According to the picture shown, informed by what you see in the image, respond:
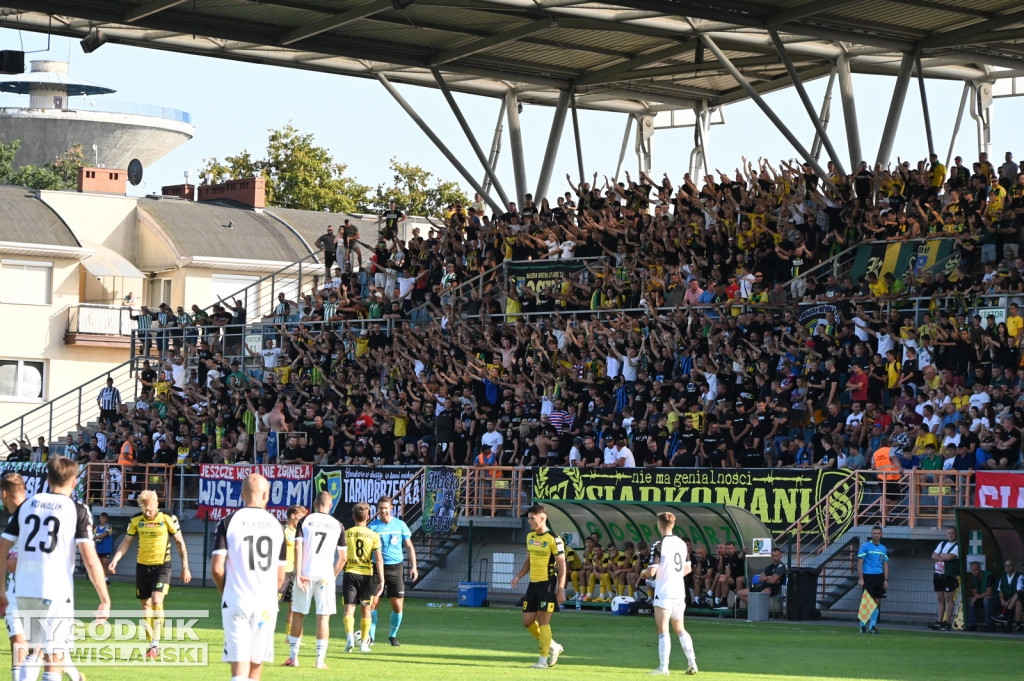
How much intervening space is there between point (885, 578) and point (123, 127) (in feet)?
196

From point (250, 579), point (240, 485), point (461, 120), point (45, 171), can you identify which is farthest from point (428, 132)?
point (45, 171)

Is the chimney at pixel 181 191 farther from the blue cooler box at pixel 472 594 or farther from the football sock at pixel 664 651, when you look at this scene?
the football sock at pixel 664 651

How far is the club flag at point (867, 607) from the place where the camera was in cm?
2341

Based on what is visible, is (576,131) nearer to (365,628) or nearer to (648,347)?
(648,347)

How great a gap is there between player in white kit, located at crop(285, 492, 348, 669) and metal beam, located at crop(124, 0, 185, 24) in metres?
17.5

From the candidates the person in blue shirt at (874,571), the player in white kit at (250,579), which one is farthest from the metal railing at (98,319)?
the player in white kit at (250,579)

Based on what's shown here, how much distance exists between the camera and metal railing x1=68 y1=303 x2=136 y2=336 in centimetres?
5500

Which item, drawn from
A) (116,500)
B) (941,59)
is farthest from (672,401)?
(116,500)

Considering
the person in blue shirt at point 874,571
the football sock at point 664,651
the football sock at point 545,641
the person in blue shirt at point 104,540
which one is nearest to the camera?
the football sock at point 664,651

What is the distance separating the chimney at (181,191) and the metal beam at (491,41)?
2941 cm

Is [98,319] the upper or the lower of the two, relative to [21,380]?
upper

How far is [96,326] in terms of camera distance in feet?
181

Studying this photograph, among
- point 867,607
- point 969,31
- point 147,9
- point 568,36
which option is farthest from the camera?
point 568,36

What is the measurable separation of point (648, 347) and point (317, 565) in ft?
49.5
